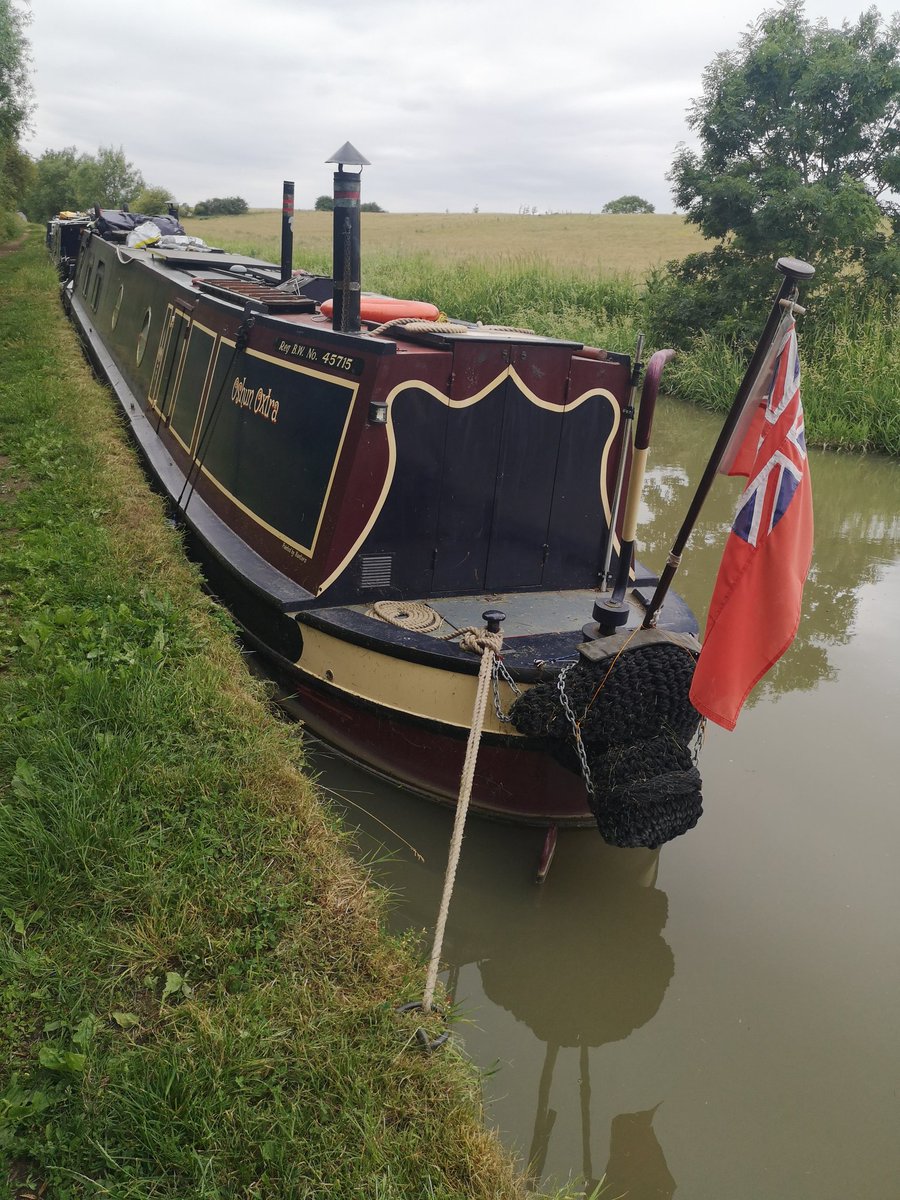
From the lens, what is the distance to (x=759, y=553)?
9.15 ft

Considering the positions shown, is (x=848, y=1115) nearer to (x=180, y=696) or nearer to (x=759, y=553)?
(x=759, y=553)

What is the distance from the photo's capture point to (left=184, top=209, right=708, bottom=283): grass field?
73.8ft

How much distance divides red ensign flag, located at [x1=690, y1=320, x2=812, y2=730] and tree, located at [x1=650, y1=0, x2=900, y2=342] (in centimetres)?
1200

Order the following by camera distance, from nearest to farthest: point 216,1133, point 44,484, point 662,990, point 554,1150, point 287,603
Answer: point 216,1133 → point 554,1150 → point 662,990 → point 287,603 → point 44,484

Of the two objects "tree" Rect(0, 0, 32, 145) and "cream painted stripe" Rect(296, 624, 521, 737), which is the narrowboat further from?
"tree" Rect(0, 0, 32, 145)

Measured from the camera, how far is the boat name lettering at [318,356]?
390cm

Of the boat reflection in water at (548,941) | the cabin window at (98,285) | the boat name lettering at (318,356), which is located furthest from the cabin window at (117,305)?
the boat reflection in water at (548,941)

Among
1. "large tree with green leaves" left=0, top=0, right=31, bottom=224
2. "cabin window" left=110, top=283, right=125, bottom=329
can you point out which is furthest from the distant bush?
"cabin window" left=110, top=283, right=125, bottom=329

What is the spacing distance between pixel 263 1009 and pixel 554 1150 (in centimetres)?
101

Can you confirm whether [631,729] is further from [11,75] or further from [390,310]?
[11,75]

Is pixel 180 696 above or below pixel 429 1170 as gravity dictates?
above

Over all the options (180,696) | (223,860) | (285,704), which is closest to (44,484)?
(285,704)

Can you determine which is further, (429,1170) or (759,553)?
(759,553)

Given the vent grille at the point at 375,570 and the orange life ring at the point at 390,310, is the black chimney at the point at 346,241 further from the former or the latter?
the vent grille at the point at 375,570
